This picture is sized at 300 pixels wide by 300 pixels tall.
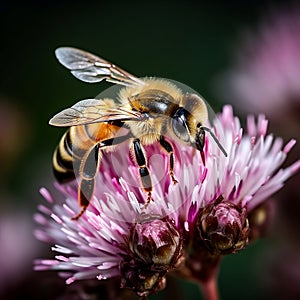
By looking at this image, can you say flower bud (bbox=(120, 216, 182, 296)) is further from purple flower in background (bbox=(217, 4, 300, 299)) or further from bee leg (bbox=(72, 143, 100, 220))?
purple flower in background (bbox=(217, 4, 300, 299))

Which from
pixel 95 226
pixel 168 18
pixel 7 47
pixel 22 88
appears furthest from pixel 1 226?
pixel 168 18

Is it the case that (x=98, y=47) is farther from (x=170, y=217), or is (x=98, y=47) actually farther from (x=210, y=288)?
(x=170, y=217)

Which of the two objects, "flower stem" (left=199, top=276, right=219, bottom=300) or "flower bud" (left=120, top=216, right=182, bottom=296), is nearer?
"flower bud" (left=120, top=216, right=182, bottom=296)

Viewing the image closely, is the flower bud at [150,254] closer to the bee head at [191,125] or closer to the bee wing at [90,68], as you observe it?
the bee head at [191,125]

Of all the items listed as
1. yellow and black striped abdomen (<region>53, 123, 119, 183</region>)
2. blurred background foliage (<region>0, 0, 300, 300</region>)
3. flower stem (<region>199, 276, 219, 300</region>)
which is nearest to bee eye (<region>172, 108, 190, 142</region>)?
yellow and black striped abdomen (<region>53, 123, 119, 183</region>)

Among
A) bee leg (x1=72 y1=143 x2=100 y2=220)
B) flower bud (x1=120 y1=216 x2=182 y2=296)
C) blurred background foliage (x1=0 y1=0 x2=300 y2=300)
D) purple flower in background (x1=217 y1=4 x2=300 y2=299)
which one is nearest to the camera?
flower bud (x1=120 y1=216 x2=182 y2=296)

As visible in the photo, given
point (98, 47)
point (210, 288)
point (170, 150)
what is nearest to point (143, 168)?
point (170, 150)

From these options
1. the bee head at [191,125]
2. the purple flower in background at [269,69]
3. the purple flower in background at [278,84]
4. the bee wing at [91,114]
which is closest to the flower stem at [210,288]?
the bee head at [191,125]
